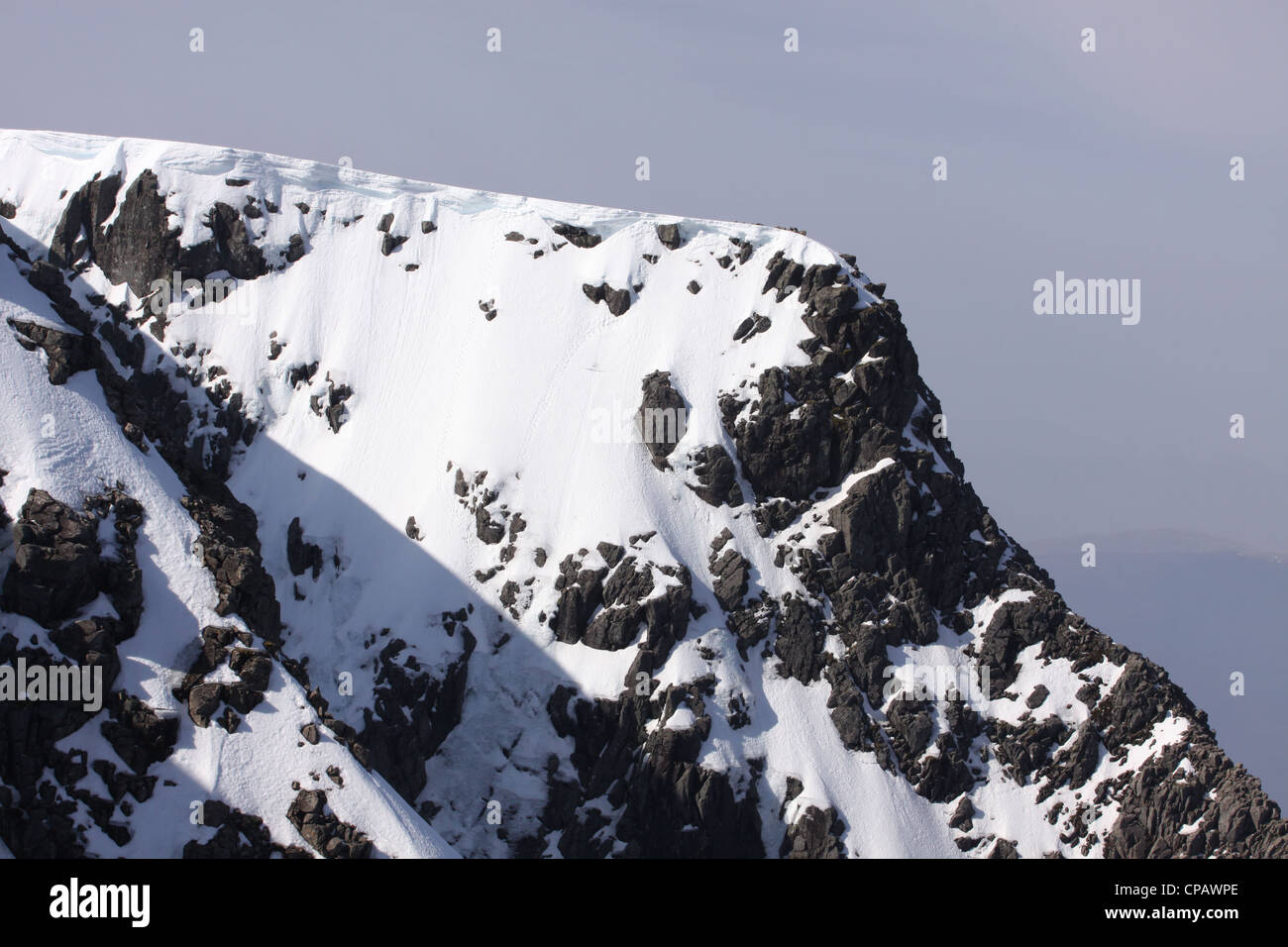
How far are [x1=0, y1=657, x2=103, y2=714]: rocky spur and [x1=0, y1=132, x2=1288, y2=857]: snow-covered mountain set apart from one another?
1.02 meters

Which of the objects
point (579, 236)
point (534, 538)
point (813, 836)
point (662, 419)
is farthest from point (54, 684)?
point (579, 236)

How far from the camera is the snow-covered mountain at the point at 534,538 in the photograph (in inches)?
4104

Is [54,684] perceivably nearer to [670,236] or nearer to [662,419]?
[662,419]

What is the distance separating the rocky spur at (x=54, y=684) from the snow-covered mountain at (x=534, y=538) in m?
1.02

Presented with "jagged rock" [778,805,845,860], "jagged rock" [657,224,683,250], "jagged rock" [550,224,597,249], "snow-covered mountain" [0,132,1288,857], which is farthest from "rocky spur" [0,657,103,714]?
"jagged rock" [657,224,683,250]

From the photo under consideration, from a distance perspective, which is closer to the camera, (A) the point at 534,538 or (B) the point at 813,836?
(B) the point at 813,836

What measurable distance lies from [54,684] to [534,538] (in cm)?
5577

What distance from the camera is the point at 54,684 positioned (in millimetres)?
93688

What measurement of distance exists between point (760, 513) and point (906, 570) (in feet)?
52.7

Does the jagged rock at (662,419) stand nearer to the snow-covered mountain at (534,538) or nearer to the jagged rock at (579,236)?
the snow-covered mountain at (534,538)

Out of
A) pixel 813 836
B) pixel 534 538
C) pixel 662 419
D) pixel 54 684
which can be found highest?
pixel 662 419

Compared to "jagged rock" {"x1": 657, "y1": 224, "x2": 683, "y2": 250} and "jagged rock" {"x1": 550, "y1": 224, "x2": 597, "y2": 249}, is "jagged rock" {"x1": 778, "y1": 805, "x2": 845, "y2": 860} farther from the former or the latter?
"jagged rock" {"x1": 550, "y1": 224, "x2": 597, "y2": 249}
